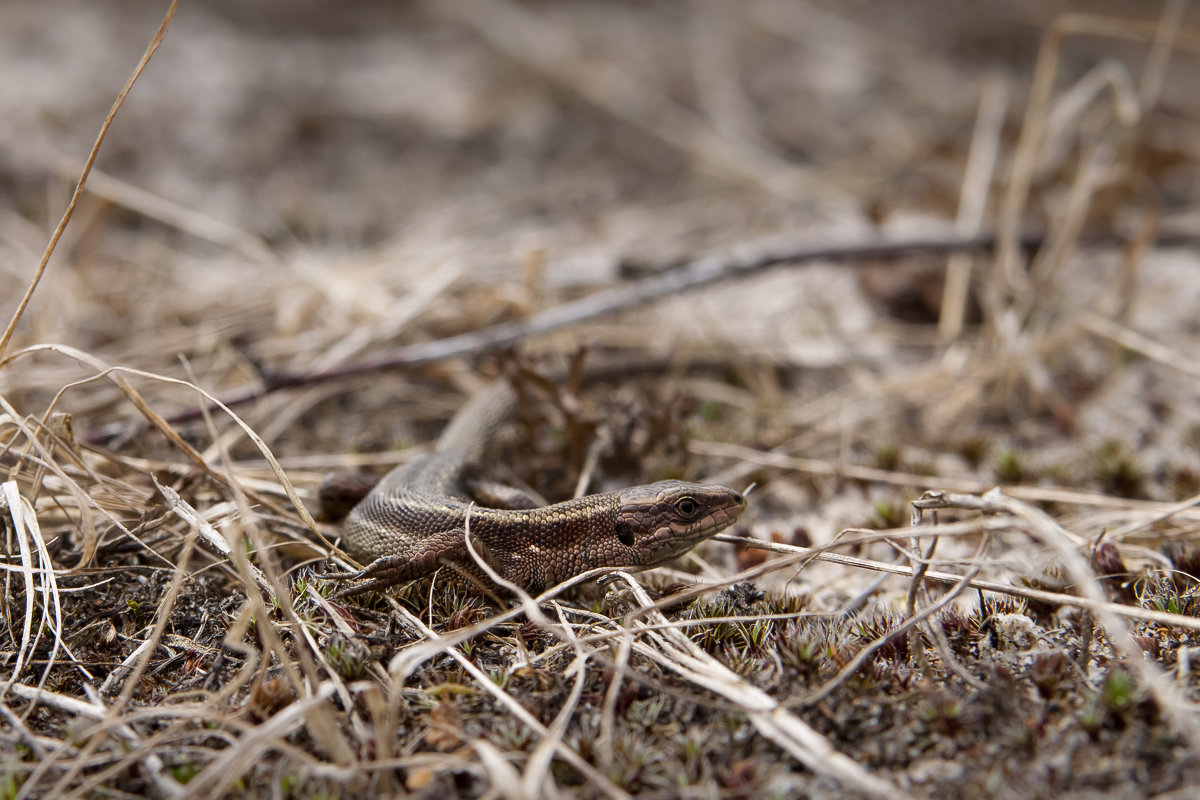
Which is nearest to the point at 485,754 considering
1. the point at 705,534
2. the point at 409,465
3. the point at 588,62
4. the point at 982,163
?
the point at 705,534

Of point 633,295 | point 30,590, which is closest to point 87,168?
point 30,590

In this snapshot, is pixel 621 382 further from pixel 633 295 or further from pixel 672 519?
pixel 672 519

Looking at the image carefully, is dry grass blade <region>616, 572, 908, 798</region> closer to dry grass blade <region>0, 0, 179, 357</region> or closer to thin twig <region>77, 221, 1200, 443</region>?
thin twig <region>77, 221, 1200, 443</region>

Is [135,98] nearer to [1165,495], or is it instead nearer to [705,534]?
[705,534]

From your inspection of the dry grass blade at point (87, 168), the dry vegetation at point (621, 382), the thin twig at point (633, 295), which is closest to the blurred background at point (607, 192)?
the dry vegetation at point (621, 382)

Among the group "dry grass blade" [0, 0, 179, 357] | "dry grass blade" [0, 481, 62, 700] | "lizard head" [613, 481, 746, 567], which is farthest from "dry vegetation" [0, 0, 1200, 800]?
"dry grass blade" [0, 0, 179, 357]

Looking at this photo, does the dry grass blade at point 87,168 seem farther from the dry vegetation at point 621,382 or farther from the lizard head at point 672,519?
the lizard head at point 672,519
